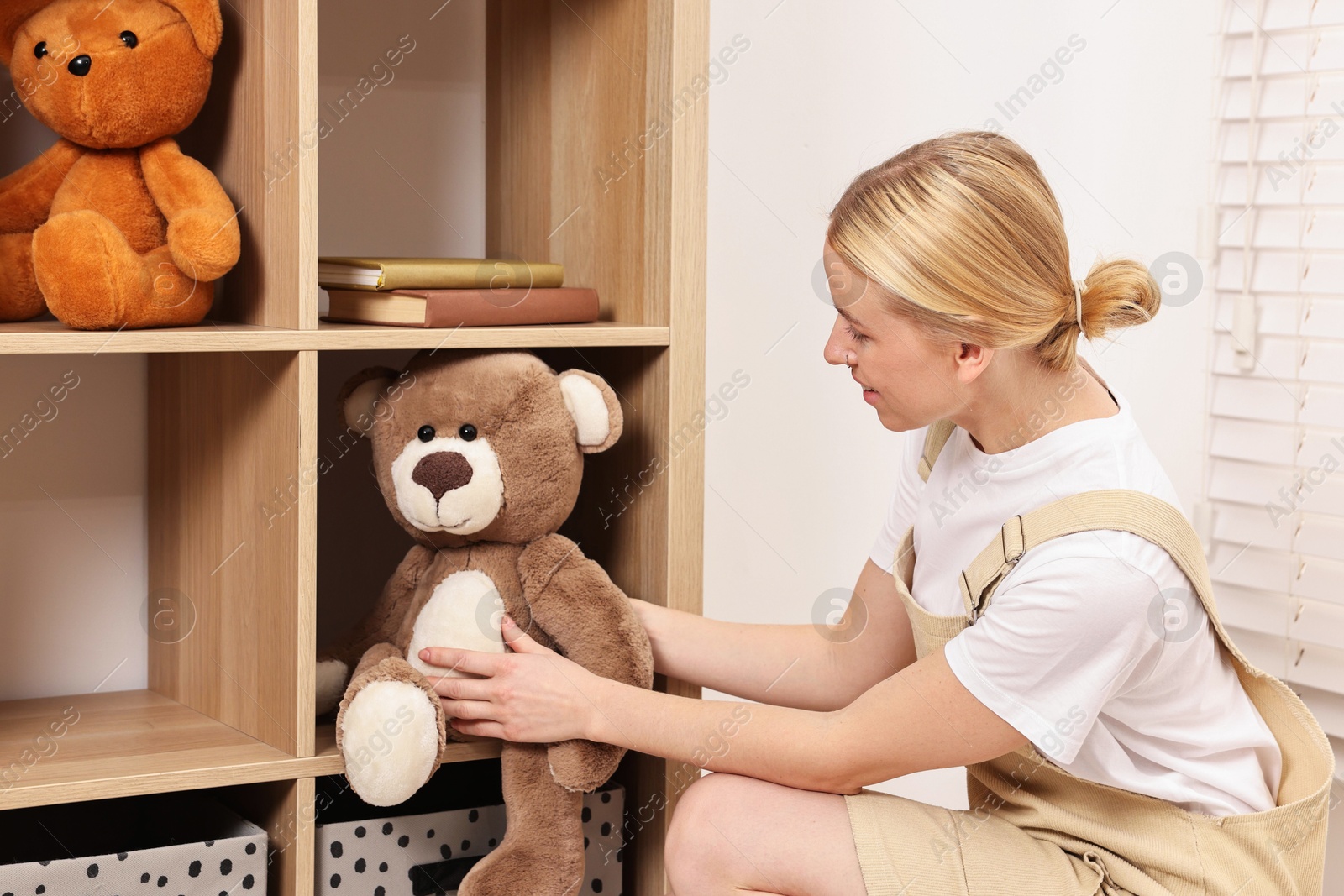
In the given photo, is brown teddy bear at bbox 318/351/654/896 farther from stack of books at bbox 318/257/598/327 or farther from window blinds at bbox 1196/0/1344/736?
window blinds at bbox 1196/0/1344/736

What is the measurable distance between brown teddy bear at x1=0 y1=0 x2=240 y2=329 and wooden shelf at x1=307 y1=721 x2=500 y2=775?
1.21 ft

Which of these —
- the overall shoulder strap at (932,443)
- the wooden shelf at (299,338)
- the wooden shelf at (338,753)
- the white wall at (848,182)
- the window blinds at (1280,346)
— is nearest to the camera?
the wooden shelf at (299,338)

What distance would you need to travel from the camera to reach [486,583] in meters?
1.09

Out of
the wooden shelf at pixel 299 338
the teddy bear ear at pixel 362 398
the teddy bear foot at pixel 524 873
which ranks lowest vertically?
the teddy bear foot at pixel 524 873

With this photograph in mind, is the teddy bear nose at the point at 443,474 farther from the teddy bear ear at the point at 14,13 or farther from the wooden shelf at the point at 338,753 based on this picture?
the teddy bear ear at the point at 14,13

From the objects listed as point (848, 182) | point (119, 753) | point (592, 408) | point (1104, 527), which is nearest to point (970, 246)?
point (1104, 527)

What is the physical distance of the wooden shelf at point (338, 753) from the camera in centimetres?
102

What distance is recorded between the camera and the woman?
3.16 feet

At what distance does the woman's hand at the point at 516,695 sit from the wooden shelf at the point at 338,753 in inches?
0.8

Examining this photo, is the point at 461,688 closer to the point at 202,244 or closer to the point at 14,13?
the point at 202,244

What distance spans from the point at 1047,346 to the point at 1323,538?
705 mm

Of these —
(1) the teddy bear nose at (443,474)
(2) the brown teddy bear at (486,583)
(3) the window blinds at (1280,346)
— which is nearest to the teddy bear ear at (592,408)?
(2) the brown teddy bear at (486,583)

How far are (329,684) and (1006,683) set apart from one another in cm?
58

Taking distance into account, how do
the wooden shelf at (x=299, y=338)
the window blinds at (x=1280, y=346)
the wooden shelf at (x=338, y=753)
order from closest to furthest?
1. the wooden shelf at (x=299, y=338)
2. the wooden shelf at (x=338, y=753)
3. the window blinds at (x=1280, y=346)
